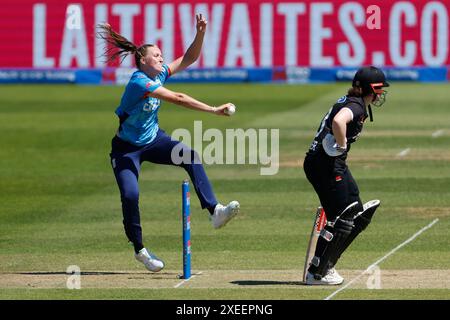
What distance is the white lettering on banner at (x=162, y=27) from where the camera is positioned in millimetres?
38562

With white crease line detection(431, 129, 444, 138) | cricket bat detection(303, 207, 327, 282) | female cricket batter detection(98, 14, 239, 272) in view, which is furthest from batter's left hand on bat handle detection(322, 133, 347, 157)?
white crease line detection(431, 129, 444, 138)

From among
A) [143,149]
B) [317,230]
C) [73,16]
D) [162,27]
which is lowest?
[317,230]

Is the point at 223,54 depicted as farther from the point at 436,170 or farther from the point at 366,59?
the point at 436,170

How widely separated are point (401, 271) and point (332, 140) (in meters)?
1.67

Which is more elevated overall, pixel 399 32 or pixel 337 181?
pixel 399 32

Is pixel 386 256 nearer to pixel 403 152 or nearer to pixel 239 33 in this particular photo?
pixel 403 152

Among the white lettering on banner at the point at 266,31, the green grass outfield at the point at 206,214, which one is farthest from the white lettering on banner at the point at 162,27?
the green grass outfield at the point at 206,214

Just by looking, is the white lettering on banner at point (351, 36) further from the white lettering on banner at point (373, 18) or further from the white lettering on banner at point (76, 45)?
the white lettering on banner at point (76, 45)

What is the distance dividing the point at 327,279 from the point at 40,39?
94.5 feet

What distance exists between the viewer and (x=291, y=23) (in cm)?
3841

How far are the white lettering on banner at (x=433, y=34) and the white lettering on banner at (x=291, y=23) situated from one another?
3874 millimetres

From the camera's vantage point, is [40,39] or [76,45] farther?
[40,39]

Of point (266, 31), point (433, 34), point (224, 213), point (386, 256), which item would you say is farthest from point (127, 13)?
point (224, 213)

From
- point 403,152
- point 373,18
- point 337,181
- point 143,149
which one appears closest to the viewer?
point 337,181
